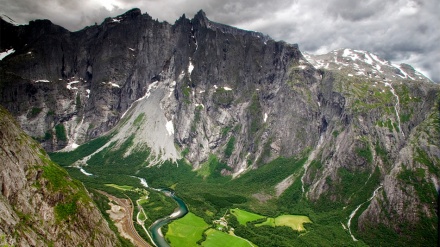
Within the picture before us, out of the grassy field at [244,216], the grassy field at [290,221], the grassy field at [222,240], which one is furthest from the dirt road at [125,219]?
the grassy field at [290,221]

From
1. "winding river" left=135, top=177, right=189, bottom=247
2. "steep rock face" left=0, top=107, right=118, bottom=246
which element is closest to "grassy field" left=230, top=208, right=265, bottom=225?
"winding river" left=135, top=177, right=189, bottom=247

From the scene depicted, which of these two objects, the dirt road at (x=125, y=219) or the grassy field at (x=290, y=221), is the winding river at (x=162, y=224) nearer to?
the dirt road at (x=125, y=219)

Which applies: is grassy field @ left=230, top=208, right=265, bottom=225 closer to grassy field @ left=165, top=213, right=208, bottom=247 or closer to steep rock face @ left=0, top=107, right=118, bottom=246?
grassy field @ left=165, top=213, right=208, bottom=247

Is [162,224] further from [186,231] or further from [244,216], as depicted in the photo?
[244,216]

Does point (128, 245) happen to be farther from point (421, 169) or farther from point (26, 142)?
point (421, 169)

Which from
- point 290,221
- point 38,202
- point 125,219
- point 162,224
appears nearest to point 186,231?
point 162,224
